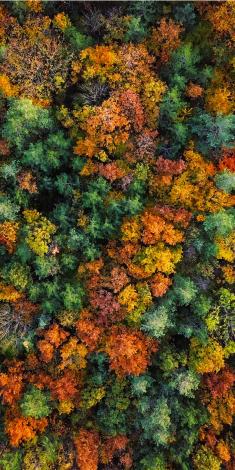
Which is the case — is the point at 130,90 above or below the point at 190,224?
above

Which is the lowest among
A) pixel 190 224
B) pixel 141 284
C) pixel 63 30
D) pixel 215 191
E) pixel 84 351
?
pixel 84 351

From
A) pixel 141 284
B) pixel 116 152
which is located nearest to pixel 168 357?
pixel 141 284

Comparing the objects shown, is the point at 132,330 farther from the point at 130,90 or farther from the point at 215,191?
the point at 130,90

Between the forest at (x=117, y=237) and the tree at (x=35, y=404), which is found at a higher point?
the forest at (x=117, y=237)

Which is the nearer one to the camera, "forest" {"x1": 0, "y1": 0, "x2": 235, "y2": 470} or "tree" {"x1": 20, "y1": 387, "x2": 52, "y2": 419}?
"tree" {"x1": 20, "y1": 387, "x2": 52, "y2": 419}

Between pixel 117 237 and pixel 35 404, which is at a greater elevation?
pixel 117 237

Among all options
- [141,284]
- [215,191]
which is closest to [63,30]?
[215,191]

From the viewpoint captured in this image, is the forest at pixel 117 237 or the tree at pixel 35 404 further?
the forest at pixel 117 237

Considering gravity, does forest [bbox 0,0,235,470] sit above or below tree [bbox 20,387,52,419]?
above
